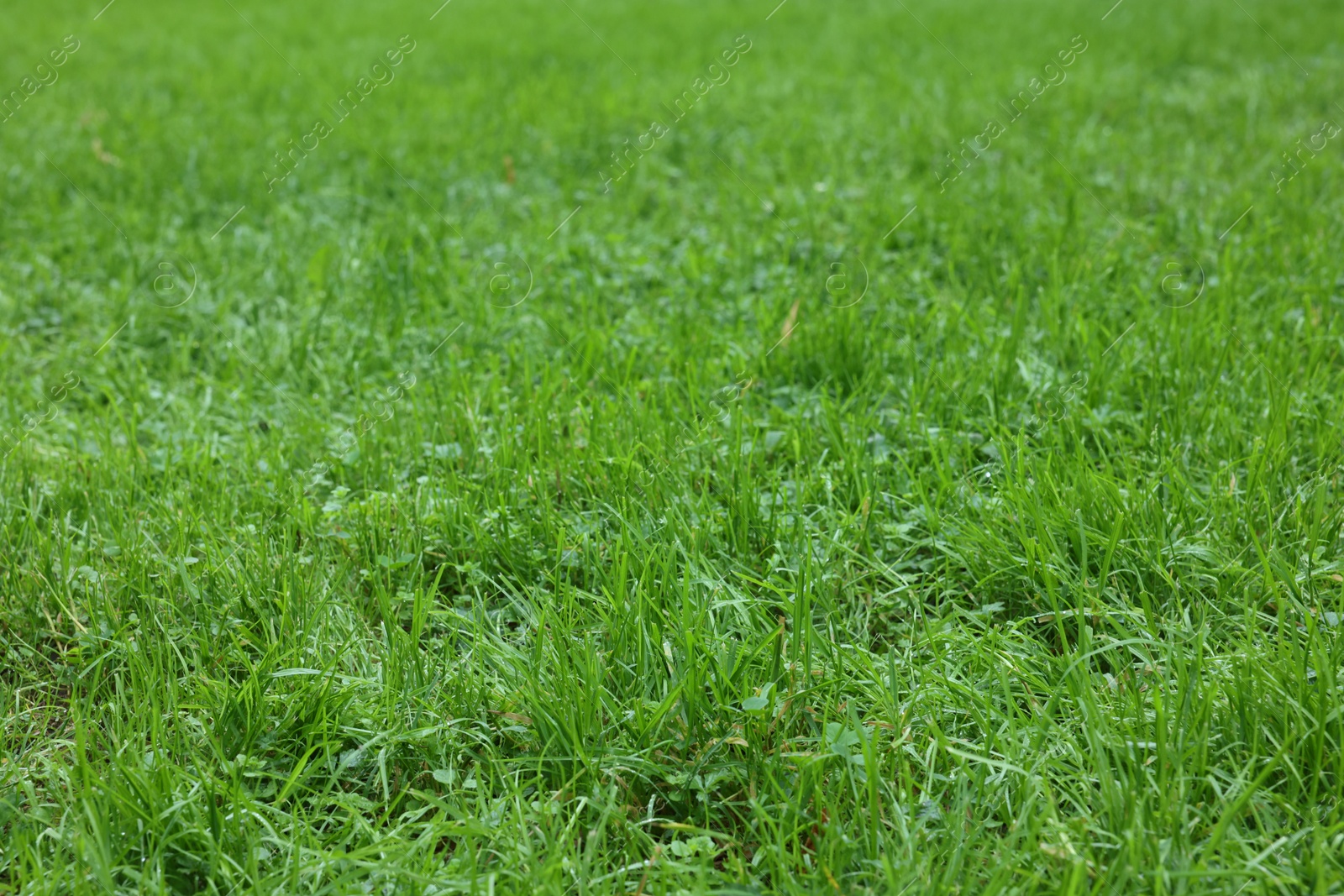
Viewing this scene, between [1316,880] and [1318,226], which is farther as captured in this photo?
[1318,226]

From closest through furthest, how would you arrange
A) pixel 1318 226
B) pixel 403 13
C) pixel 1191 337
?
pixel 1191 337, pixel 1318 226, pixel 403 13

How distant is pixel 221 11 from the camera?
10.3 m

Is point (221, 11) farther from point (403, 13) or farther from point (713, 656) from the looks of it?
point (713, 656)

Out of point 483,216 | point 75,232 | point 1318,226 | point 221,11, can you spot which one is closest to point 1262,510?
point 1318,226

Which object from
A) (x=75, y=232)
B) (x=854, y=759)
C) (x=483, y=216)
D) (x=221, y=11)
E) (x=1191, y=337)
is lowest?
(x=1191, y=337)

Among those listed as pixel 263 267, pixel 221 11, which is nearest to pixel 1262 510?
pixel 263 267

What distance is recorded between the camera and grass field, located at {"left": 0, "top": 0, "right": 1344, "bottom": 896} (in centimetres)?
160

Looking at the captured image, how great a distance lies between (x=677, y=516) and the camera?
2.29 metres

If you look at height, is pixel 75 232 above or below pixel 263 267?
above

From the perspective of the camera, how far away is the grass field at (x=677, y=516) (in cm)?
160

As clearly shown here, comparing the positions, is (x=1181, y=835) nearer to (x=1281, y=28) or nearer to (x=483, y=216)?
(x=483, y=216)

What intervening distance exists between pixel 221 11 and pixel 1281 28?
10.4 metres

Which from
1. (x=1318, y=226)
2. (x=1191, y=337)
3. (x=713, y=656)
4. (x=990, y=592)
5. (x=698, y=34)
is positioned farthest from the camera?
(x=698, y=34)

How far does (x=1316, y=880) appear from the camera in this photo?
1.44 meters
